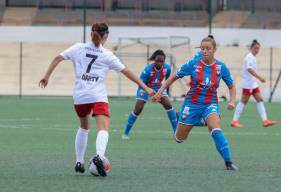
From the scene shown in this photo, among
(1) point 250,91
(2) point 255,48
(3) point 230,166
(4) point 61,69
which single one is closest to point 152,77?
(2) point 255,48

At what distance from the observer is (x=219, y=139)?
1234cm

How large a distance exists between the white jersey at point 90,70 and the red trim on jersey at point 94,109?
0.06m

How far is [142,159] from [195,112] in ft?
4.31

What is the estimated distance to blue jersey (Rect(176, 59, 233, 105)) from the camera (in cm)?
1262

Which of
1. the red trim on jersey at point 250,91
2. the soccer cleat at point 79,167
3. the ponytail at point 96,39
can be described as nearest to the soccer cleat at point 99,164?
the soccer cleat at point 79,167

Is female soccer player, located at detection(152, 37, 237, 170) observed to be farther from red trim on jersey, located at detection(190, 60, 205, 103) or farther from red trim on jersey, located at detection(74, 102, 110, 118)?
red trim on jersey, located at detection(74, 102, 110, 118)

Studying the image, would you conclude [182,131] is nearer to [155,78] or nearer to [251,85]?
[155,78]

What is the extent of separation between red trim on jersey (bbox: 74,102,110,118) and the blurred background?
27777 mm

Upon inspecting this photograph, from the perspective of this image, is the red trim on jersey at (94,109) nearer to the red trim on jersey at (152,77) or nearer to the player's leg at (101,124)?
the player's leg at (101,124)

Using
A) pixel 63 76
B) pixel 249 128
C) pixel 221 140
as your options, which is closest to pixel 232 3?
pixel 63 76

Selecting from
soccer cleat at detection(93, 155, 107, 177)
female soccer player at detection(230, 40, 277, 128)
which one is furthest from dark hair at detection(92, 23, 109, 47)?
female soccer player at detection(230, 40, 277, 128)

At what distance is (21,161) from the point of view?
1297cm

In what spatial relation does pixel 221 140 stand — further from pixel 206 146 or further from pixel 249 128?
pixel 249 128

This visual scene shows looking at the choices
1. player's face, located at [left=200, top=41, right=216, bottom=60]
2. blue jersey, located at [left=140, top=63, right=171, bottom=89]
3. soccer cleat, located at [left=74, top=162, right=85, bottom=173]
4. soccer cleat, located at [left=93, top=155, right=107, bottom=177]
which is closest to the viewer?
soccer cleat, located at [left=93, top=155, right=107, bottom=177]
